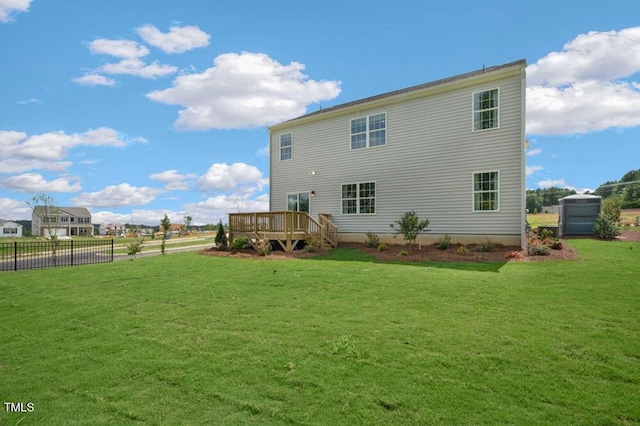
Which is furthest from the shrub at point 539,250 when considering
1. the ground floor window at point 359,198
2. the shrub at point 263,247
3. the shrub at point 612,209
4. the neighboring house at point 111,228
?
the neighboring house at point 111,228

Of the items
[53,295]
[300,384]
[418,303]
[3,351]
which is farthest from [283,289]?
[53,295]

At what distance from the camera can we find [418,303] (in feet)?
20.1

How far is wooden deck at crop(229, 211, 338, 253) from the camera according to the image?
14688 mm

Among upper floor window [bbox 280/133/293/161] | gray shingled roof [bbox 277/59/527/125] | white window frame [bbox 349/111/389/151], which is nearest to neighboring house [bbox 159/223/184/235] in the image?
upper floor window [bbox 280/133/293/161]

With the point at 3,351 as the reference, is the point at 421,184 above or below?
above

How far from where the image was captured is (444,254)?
12.1 meters

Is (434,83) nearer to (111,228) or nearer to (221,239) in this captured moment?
(221,239)

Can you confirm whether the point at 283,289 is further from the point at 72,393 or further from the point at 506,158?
the point at 506,158

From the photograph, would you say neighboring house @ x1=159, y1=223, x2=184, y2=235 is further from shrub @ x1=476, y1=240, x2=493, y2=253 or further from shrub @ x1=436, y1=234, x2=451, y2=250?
shrub @ x1=476, y1=240, x2=493, y2=253

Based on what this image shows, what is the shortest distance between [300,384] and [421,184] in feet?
40.3

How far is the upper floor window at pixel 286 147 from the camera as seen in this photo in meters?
19.2

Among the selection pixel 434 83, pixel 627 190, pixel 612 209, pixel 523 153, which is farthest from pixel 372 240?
pixel 627 190

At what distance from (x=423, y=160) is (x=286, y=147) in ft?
25.6

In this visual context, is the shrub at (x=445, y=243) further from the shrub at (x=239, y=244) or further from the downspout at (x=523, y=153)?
the shrub at (x=239, y=244)
